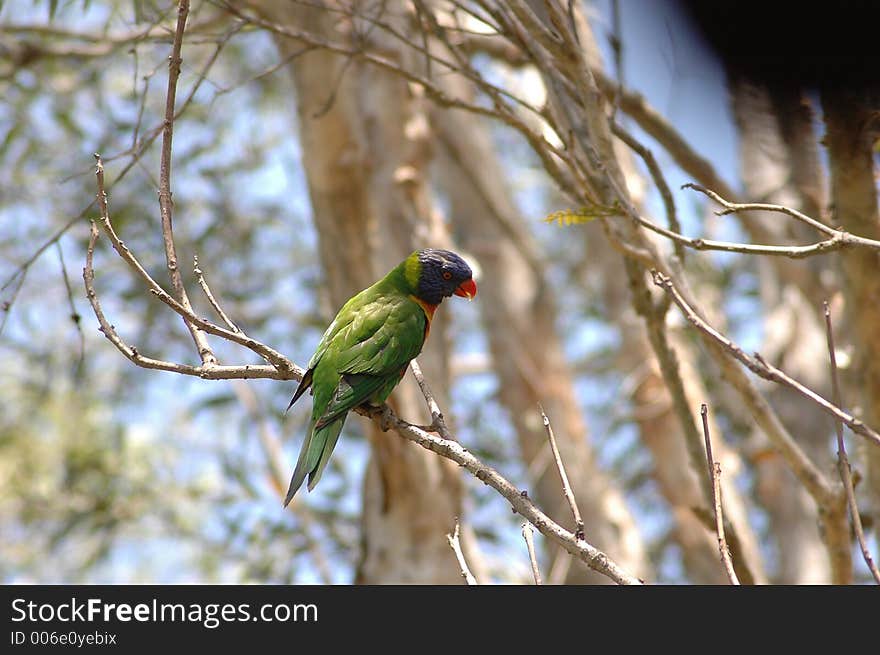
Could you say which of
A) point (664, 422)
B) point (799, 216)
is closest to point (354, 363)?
point (799, 216)

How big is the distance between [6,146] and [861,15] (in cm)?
422

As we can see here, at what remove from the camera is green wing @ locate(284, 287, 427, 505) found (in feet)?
9.30

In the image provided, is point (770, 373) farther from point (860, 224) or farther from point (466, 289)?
point (466, 289)

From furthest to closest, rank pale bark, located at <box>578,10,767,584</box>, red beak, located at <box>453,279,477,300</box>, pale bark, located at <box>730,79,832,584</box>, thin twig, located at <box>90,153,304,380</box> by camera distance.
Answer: pale bark, located at <box>578,10,767,584</box>, pale bark, located at <box>730,79,832,584</box>, red beak, located at <box>453,279,477,300</box>, thin twig, located at <box>90,153,304,380</box>

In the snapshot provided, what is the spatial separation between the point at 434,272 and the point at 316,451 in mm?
931

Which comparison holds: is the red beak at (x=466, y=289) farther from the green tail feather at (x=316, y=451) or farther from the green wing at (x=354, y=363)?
the green tail feather at (x=316, y=451)

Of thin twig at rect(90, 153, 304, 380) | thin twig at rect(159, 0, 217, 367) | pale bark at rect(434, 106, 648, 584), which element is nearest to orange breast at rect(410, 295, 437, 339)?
thin twig at rect(90, 153, 304, 380)

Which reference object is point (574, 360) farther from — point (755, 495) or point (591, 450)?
point (591, 450)

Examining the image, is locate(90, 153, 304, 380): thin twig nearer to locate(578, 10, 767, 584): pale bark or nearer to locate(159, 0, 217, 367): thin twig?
locate(159, 0, 217, 367): thin twig

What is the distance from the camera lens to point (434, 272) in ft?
11.5

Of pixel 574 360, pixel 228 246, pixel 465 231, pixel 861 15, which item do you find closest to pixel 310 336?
pixel 228 246

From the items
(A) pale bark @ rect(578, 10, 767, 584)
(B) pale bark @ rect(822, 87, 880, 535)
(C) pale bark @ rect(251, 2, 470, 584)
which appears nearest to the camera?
(B) pale bark @ rect(822, 87, 880, 535)

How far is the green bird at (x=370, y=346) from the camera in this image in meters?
2.84

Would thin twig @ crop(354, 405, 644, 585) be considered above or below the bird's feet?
below
